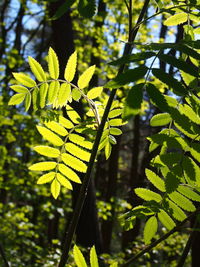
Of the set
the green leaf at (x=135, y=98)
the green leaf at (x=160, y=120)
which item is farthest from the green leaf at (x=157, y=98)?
the green leaf at (x=160, y=120)

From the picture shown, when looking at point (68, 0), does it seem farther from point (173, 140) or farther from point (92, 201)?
point (92, 201)

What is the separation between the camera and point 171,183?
3.12 ft

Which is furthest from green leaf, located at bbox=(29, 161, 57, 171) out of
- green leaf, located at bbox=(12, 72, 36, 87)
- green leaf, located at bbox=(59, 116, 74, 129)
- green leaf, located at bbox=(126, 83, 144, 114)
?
green leaf, located at bbox=(126, 83, 144, 114)

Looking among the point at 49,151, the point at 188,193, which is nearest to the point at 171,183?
the point at 188,193

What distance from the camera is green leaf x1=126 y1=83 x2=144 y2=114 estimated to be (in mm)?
776

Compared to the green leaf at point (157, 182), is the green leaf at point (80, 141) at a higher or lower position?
higher

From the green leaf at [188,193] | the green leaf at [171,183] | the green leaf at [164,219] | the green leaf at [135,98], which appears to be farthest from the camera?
the green leaf at [164,219]

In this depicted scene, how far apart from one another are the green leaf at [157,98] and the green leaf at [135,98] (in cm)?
2

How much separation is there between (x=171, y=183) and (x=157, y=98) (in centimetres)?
28

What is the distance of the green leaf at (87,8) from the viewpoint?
1124 millimetres

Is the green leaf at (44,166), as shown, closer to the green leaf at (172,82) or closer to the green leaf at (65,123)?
the green leaf at (65,123)

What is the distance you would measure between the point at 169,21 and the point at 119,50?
6.60m

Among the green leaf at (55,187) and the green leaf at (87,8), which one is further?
the green leaf at (55,187)

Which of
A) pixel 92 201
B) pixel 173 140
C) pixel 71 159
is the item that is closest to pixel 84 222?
pixel 92 201
